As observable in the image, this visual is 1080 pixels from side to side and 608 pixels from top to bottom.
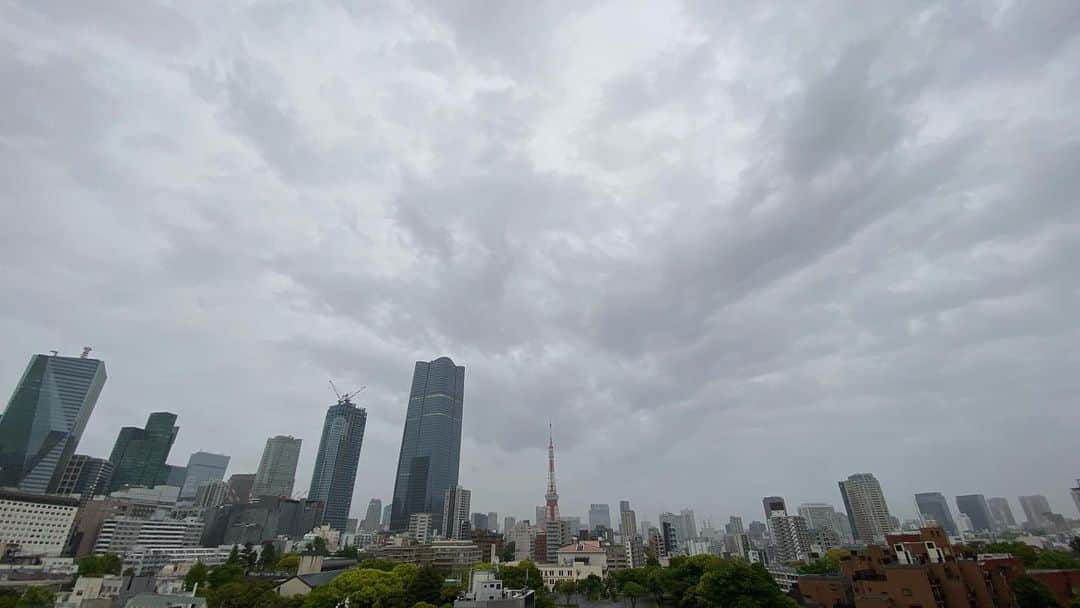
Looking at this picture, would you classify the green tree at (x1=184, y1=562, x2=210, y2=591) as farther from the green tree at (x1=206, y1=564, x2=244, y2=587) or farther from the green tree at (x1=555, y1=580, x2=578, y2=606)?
the green tree at (x1=555, y1=580, x2=578, y2=606)

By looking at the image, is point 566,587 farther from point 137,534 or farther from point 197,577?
point 137,534

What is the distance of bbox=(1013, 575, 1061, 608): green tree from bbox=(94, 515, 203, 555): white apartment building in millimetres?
146743

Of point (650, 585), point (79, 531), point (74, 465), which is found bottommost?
point (650, 585)

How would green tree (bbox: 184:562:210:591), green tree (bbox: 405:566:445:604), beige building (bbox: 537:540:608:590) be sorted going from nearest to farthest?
green tree (bbox: 405:566:445:604) → green tree (bbox: 184:562:210:591) → beige building (bbox: 537:540:608:590)

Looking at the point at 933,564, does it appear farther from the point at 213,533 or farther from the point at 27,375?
the point at 27,375

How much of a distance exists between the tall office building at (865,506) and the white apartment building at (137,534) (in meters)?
214

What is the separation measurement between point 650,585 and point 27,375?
195m

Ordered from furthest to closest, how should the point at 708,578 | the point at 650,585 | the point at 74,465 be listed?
1. the point at 74,465
2. the point at 650,585
3. the point at 708,578

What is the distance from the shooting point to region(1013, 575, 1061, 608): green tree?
129 feet

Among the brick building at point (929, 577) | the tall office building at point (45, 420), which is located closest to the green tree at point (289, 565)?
the brick building at point (929, 577)

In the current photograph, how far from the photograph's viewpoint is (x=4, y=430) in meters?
141

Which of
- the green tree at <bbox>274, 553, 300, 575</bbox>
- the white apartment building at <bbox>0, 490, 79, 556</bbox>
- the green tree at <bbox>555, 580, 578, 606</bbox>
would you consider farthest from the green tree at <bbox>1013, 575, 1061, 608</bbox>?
the white apartment building at <bbox>0, 490, 79, 556</bbox>

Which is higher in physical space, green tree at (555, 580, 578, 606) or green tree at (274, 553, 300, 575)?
green tree at (274, 553, 300, 575)

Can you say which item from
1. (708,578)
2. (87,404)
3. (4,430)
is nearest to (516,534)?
(708,578)
